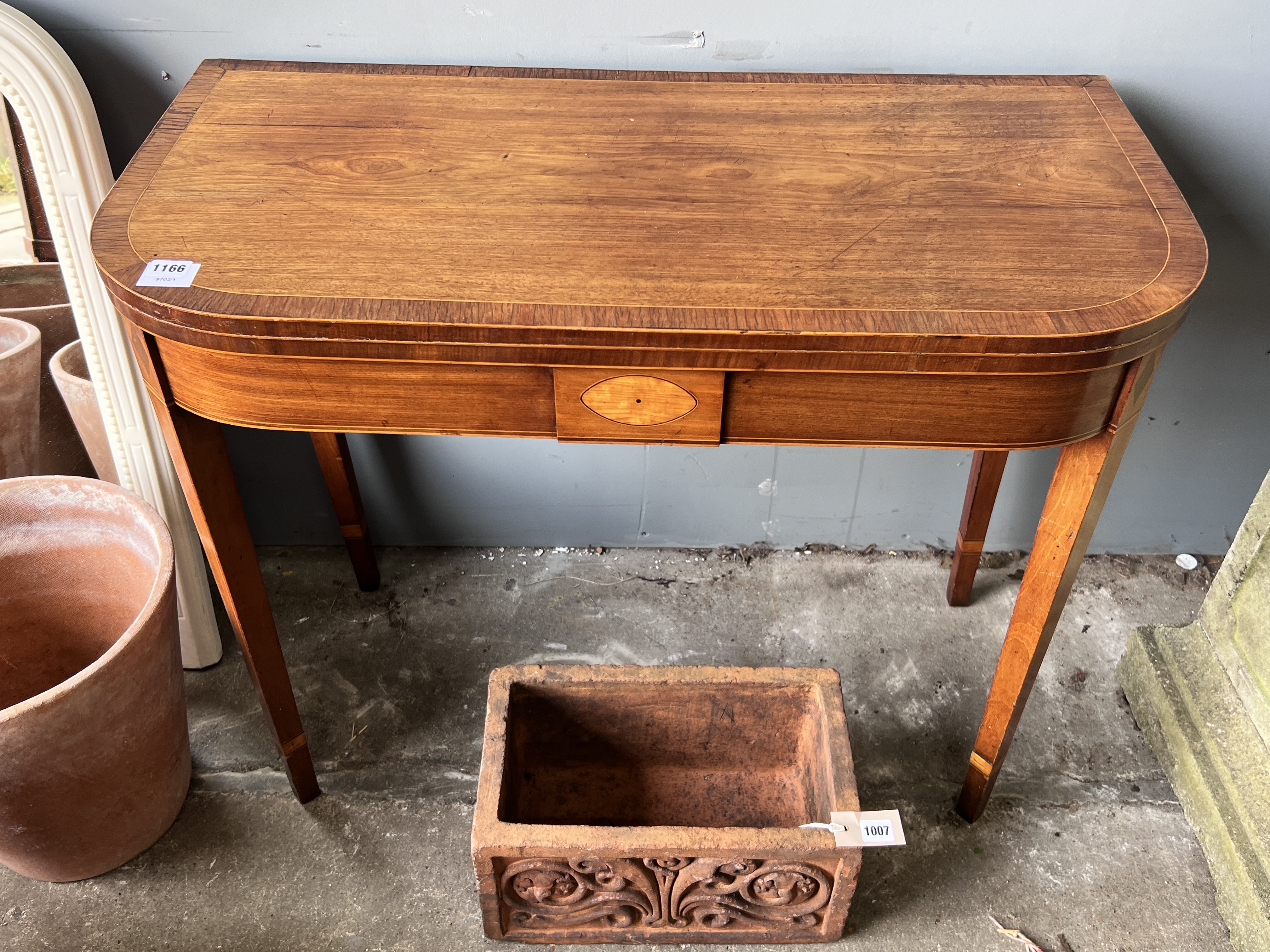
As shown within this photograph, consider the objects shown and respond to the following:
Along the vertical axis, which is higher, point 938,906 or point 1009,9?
point 1009,9

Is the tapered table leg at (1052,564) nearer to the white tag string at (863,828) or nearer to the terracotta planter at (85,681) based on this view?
the white tag string at (863,828)

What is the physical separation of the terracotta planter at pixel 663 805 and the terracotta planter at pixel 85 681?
482 millimetres

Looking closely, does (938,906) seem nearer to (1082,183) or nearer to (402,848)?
(402,848)

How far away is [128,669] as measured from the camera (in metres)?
1.25

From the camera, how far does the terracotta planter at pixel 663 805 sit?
3.98ft

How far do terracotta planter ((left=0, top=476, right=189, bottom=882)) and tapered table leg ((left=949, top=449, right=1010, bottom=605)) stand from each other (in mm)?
1315

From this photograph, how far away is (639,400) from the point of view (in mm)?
975

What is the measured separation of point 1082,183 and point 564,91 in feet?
2.20

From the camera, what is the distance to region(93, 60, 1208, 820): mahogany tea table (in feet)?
3.03

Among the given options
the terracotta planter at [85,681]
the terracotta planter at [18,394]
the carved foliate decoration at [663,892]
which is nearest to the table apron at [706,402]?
the terracotta planter at [85,681]

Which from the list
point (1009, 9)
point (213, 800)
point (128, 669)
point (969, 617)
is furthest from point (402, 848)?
point (1009, 9)

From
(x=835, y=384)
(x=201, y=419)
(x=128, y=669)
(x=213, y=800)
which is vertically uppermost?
(x=835, y=384)

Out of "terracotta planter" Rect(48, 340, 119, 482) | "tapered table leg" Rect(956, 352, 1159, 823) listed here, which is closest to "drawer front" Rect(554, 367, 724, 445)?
"tapered table leg" Rect(956, 352, 1159, 823)

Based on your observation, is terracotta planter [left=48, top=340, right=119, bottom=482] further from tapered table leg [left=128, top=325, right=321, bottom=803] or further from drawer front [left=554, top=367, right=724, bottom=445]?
drawer front [left=554, top=367, right=724, bottom=445]
